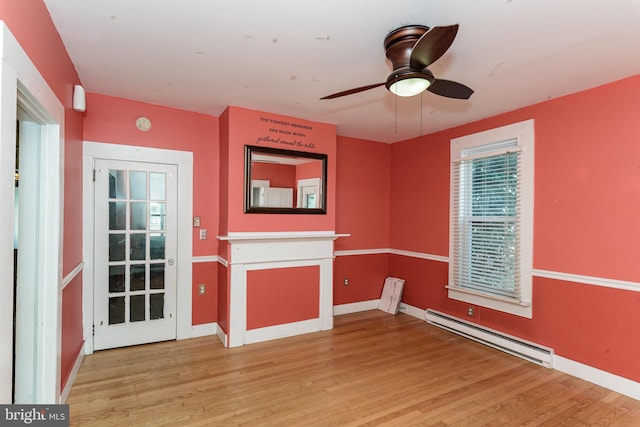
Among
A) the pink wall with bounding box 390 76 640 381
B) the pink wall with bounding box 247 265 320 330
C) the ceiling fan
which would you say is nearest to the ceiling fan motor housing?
the ceiling fan

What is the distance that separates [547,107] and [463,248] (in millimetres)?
1699

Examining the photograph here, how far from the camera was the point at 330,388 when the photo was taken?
2.55 m

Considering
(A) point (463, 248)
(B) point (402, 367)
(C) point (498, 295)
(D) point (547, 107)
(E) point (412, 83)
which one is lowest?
(B) point (402, 367)

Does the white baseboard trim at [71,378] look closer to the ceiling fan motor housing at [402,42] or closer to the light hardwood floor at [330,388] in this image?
the light hardwood floor at [330,388]

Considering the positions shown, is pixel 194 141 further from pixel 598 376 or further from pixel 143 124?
pixel 598 376

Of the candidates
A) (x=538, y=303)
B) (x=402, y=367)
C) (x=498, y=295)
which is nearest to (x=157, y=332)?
(x=402, y=367)

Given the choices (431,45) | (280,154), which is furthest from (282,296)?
(431,45)

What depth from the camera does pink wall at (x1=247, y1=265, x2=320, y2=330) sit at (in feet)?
11.3

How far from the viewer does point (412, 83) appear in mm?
1902

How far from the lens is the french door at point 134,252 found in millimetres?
3119

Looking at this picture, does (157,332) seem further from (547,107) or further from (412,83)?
(547,107)

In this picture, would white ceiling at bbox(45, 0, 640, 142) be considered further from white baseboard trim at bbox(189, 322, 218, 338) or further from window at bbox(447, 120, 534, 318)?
white baseboard trim at bbox(189, 322, 218, 338)

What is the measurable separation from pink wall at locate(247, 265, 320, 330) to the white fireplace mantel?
0.05 meters

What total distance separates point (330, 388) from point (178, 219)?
7.52ft
